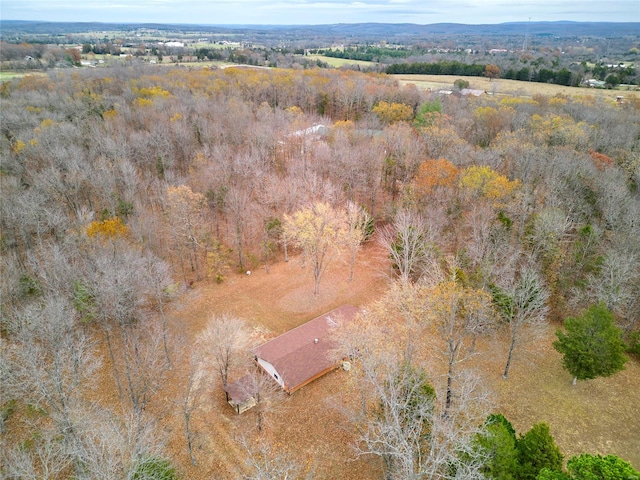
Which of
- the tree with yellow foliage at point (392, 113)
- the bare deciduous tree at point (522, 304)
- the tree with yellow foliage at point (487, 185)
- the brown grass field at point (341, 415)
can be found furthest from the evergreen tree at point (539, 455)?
the tree with yellow foliage at point (392, 113)

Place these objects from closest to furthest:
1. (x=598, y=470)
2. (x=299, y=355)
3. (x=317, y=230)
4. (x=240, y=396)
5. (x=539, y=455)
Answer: (x=598, y=470), (x=539, y=455), (x=240, y=396), (x=299, y=355), (x=317, y=230)

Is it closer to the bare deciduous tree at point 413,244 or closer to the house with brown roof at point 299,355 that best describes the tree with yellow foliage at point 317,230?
the bare deciduous tree at point 413,244

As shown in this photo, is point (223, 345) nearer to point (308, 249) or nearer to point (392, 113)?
point (308, 249)

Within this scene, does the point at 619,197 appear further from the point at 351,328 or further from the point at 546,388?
the point at 351,328

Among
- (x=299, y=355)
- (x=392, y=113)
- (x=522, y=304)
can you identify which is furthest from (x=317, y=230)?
(x=392, y=113)

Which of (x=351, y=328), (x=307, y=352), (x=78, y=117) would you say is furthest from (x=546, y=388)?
(x=78, y=117)

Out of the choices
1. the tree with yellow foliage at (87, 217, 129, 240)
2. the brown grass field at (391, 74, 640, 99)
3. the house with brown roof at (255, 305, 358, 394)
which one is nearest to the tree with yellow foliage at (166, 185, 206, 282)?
the tree with yellow foliage at (87, 217, 129, 240)

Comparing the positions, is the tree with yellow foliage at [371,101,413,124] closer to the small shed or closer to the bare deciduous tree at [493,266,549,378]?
the bare deciduous tree at [493,266,549,378]
